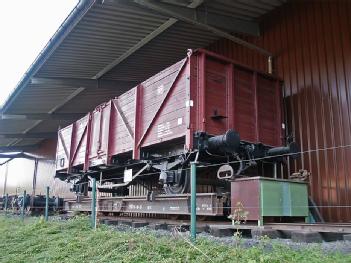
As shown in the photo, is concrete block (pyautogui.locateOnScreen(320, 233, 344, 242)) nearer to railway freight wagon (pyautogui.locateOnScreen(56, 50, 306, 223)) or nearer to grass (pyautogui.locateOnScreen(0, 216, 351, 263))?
grass (pyautogui.locateOnScreen(0, 216, 351, 263))

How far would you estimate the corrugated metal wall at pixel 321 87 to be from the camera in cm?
856

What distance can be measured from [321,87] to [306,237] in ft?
17.6

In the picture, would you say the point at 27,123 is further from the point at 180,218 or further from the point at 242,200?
→ the point at 242,200

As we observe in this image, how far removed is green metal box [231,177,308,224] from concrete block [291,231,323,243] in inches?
44.6

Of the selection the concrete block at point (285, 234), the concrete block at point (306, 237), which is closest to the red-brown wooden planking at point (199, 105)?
the concrete block at point (285, 234)

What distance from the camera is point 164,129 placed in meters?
8.48

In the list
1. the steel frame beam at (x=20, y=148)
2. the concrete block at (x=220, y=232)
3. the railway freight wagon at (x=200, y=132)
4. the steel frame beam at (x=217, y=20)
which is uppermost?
the steel frame beam at (x=217, y=20)

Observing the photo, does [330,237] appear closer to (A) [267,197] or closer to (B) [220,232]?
(A) [267,197]

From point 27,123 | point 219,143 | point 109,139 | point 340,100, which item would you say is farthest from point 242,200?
point 27,123

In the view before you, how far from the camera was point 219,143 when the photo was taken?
7441 mm

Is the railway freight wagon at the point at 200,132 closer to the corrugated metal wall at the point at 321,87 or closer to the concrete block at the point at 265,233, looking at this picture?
the corrugated metal wall at the point at 321,87

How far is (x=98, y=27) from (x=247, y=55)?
4580 mm

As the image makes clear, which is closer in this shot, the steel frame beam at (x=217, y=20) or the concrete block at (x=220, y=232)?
the concrete block at (x=220, y=232)

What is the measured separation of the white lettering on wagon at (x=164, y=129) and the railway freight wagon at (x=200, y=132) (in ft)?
0.07
